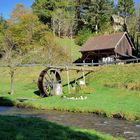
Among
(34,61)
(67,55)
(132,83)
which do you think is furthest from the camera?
(67,55)

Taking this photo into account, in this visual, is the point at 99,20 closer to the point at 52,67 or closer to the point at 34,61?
the point at 34,61

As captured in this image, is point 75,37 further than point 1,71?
Yes

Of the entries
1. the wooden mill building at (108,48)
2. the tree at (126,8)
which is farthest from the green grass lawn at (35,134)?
the tree at (126,8)

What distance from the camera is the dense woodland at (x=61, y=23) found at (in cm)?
7406

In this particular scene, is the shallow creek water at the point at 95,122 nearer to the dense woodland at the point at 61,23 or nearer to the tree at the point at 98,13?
the dense woodland at the point at 61,23

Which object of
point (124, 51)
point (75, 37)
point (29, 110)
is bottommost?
point (29, 110)

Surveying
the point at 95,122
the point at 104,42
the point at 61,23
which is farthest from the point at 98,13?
→ the point at 95,122

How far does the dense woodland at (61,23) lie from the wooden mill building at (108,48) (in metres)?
6.18

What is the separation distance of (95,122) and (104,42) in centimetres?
4633

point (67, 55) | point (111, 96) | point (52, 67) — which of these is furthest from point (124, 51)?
point (111, 96)

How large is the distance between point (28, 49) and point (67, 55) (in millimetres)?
8740

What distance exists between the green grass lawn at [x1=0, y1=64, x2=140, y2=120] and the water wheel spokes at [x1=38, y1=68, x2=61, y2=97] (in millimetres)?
1100

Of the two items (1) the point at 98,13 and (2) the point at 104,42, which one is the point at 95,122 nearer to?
(2) the point at 104,42

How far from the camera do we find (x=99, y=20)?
8856 cm
